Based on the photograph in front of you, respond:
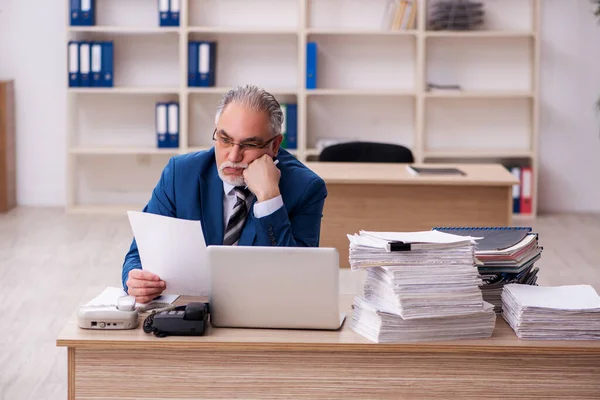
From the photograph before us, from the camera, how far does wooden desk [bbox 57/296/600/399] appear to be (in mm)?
2148

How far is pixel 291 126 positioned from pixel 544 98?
1.93m

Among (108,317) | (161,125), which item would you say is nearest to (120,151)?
(161,125)

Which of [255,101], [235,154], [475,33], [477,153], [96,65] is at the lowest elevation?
[477,153]

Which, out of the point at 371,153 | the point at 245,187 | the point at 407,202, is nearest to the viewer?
the point at 245,187

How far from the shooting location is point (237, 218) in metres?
2.69

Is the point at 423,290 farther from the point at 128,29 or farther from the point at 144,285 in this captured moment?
the point at 128,29

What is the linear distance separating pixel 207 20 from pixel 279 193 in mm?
4837

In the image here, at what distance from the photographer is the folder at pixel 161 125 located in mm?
7035

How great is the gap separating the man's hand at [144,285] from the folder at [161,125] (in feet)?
15.7

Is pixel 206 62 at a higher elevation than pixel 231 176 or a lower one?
higher

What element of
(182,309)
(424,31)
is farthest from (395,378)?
(424,31)

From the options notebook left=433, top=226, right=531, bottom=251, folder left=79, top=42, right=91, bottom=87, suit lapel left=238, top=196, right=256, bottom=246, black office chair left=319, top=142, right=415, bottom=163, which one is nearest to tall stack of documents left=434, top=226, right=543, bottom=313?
notebook left=433, top=226, right=531, bottom=251

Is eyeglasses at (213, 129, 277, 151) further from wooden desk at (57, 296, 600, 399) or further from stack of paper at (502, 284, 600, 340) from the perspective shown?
stack of paper at (502, 284, 600, 340)

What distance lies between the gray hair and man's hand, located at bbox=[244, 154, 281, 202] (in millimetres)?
90
